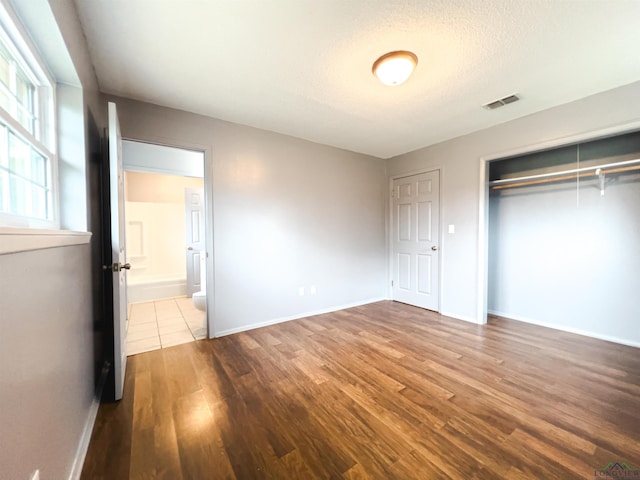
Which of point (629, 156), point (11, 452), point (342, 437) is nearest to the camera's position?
point (11, 452)

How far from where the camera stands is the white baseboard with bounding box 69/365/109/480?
1.17 m

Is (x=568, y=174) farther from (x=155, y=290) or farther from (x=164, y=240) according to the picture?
(x=164, y=240)

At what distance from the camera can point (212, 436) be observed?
1428mm

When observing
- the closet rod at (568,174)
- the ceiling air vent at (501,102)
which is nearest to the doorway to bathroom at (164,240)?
the ceiling air vent at (501,102)

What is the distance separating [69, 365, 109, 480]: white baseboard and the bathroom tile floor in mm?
724

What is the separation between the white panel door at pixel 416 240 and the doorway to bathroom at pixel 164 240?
2.95m

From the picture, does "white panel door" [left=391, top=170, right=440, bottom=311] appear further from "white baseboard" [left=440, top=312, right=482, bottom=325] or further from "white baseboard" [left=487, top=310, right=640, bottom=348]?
"white baseboard" [left=487, top=310, right=640, bottom=348]

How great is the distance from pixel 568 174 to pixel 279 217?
3.38 m

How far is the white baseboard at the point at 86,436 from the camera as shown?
1.17 metres

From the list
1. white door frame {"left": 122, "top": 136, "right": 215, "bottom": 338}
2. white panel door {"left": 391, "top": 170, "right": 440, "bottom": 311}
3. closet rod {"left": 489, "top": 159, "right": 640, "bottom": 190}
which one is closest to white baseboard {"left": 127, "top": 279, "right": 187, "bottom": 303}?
white door frame {"left": 122, "top": 136, "right": 215, "bottom": 338}

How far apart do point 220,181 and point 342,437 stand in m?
2.52

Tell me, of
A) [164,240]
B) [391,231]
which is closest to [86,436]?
[391,231]

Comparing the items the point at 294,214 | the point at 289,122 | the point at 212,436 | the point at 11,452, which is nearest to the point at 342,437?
the point at 212,436

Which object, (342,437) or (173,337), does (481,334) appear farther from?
(173,337)
